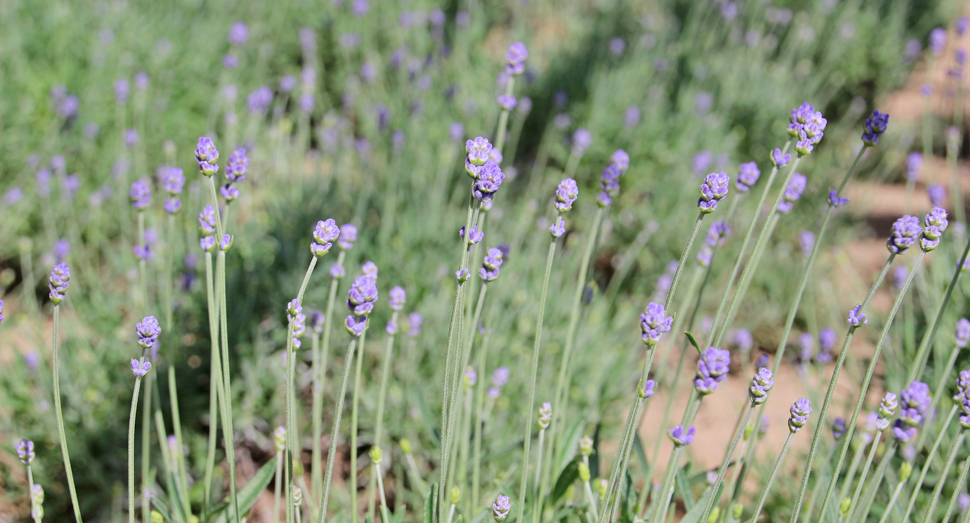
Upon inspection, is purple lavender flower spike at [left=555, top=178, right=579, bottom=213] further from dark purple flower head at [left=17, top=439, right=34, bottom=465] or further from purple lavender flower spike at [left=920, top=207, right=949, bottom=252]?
dark purple flower head at [left=17, top=439, right=34, bottom=465]

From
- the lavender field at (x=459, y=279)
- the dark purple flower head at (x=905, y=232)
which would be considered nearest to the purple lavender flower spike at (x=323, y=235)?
the lavender field at (x=459, y=279)

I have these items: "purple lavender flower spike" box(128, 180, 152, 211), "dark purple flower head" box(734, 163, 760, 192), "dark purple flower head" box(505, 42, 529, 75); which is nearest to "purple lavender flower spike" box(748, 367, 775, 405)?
"dark purple flower head" box(734, 163, 760, 192)

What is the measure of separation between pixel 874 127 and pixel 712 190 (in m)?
0.53

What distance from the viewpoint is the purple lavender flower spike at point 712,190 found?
1.16 m

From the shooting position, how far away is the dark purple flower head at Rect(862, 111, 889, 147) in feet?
4.67

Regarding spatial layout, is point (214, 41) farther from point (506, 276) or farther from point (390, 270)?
point (506, 276)

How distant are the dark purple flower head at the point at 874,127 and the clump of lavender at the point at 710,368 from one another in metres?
0.65

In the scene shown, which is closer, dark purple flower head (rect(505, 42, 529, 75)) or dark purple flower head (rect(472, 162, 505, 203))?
dark purple flower head (rect(472, 162, 505, 203))

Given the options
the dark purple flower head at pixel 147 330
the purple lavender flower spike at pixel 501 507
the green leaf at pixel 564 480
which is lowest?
the green leaf at pixel 564 480

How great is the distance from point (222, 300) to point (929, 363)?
272cm

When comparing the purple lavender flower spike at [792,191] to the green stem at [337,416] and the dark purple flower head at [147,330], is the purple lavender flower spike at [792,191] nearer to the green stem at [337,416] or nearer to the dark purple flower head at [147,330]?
the green stem at [337,416]

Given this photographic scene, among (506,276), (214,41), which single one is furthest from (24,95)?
(506,276)

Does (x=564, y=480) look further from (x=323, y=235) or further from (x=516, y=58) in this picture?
(x=516, y=58)

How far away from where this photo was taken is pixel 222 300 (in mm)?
1285
